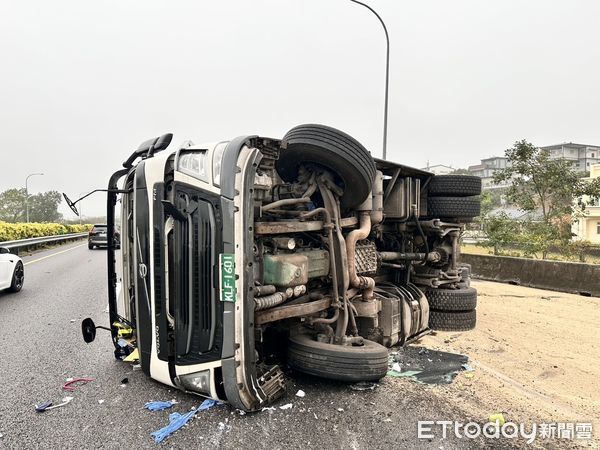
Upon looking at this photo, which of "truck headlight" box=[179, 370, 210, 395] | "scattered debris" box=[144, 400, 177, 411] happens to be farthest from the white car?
"truck headlight" box=[179, 370, 210, 395]

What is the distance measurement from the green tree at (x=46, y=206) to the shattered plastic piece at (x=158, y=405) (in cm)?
7238

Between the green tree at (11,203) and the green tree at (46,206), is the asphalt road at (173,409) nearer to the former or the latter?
the green tree at (11,203)

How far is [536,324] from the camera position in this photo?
569 centimetres

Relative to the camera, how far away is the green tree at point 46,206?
65.1 m

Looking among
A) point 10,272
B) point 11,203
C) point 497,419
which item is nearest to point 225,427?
point 497,419

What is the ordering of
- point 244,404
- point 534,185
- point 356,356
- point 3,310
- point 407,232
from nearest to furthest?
point 244,404, point 356,356, point 407,232, point 3,310, point 534,185

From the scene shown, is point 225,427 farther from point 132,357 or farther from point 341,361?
point 132,357

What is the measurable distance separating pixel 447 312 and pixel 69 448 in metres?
4.47

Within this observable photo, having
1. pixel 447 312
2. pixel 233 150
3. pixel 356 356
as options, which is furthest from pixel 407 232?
pixel 233 150

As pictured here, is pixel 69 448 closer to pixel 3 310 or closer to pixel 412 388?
pixel 412 388

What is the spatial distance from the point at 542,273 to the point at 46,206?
250 ft

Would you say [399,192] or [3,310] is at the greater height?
[399,192]

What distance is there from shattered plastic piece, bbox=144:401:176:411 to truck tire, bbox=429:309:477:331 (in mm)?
3664

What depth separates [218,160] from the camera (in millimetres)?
2822
